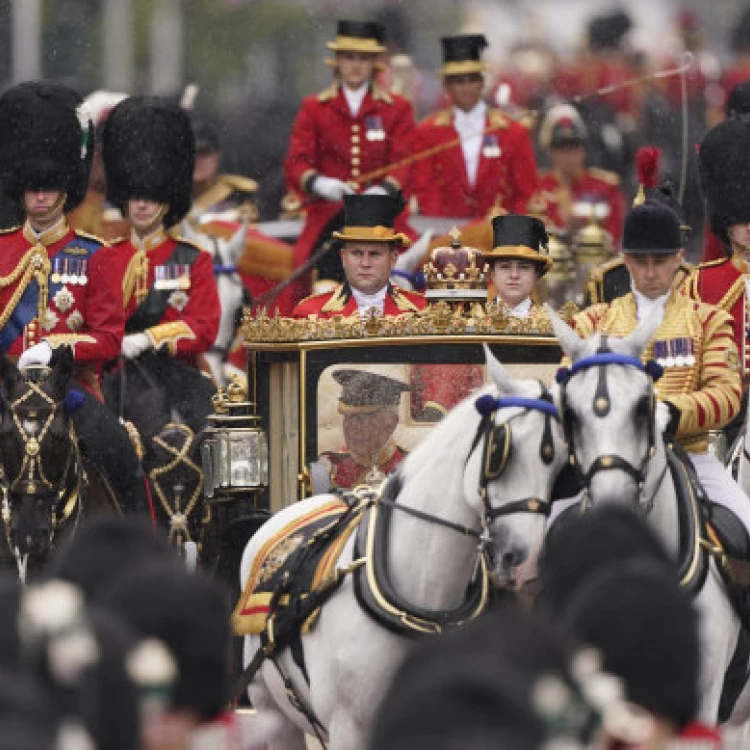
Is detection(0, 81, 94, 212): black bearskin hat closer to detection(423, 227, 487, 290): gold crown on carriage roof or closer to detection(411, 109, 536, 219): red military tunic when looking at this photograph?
detection(423, 227, 487, 290): gold crown on carriage roof

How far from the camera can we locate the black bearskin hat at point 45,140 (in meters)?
15.5

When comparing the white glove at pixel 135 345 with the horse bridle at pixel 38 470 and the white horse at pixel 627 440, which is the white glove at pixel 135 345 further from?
the white horse at pixel 627 440

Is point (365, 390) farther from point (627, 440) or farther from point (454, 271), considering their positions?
point (627, 440)

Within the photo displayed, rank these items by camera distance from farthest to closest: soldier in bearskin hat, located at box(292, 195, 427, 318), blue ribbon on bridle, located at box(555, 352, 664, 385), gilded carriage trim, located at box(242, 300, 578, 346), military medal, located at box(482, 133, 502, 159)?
1. military medal, located at box(482, 133, 502, 159)
2. soldier in bearskin hat, located at box(292, 195, 427, 318)
3. gilded carriage trim, located at box(242, 300, 578, 346)
4. blue ribbon on bridle, located at box(555, 352, 664, 385)

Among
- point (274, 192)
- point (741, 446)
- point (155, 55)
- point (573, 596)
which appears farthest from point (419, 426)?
point (155, 55)

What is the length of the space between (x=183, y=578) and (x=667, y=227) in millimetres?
4465

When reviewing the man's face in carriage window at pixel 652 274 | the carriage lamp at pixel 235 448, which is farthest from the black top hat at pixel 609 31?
the man's face in carriage window at pixel 652 274

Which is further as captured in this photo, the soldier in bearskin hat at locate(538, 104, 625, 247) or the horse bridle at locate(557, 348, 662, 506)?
the soldier in bearskin hat at locate(538, 104, 625, 247)

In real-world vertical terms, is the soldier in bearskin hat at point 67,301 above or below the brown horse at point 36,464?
above

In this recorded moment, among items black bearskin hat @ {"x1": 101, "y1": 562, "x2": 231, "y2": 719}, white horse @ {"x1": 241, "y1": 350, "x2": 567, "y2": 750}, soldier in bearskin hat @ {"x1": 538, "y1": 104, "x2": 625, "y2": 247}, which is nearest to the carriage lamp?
white horse @ {"x1": 241, "y1": 350, "x2": 567, "y2": 750}

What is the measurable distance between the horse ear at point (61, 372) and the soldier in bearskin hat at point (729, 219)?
253cm

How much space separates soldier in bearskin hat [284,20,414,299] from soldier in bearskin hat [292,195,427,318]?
5.08m

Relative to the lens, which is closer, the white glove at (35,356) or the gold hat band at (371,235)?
the white glove at (35,356)

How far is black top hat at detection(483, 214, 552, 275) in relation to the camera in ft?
50.2
